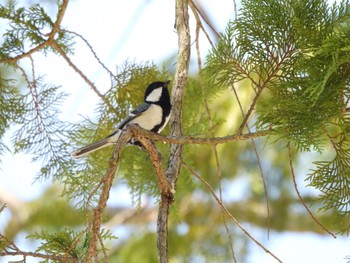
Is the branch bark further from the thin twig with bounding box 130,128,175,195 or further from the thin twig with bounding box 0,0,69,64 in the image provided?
the thin twig with bounding box 0,0,69,64

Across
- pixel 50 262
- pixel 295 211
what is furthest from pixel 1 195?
pixel 50 262

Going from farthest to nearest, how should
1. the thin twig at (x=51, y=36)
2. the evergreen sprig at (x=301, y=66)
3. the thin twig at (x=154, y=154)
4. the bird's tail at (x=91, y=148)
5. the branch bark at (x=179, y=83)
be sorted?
1. the bird's tail at (x=91, y=148)
2. the thin twig at (x=51, y=36)
3. the branch bark at (x=179, y=83)
4. the thin twig at (x=154, y=154)
5. the evergreen sprig at (x=301, y=66)

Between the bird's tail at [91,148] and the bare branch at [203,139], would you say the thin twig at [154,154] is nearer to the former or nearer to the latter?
the bare branch at [203,139]

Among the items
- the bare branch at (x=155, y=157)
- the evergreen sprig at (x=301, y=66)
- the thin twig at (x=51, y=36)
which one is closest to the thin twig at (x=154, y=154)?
the bare branch at (x=155, y=157)

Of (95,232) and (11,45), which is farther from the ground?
(11,45)

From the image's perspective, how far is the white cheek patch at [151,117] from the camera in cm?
280

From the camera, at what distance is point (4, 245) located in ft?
5.84

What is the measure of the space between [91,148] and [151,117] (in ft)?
1.01

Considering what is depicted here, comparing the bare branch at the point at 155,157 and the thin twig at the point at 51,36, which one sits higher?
the thin twig at the point at 51,36

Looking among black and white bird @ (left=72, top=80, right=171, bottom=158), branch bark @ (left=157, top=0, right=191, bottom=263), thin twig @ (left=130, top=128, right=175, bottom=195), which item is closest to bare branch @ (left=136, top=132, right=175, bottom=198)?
thin twig @ (left=130, top=128, right=175, bottom=195)

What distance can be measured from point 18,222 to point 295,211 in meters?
2.25

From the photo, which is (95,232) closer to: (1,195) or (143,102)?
(143,102)

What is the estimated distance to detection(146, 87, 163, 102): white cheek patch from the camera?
9.10ft

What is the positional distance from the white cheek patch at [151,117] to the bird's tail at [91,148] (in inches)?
→ 6.2
